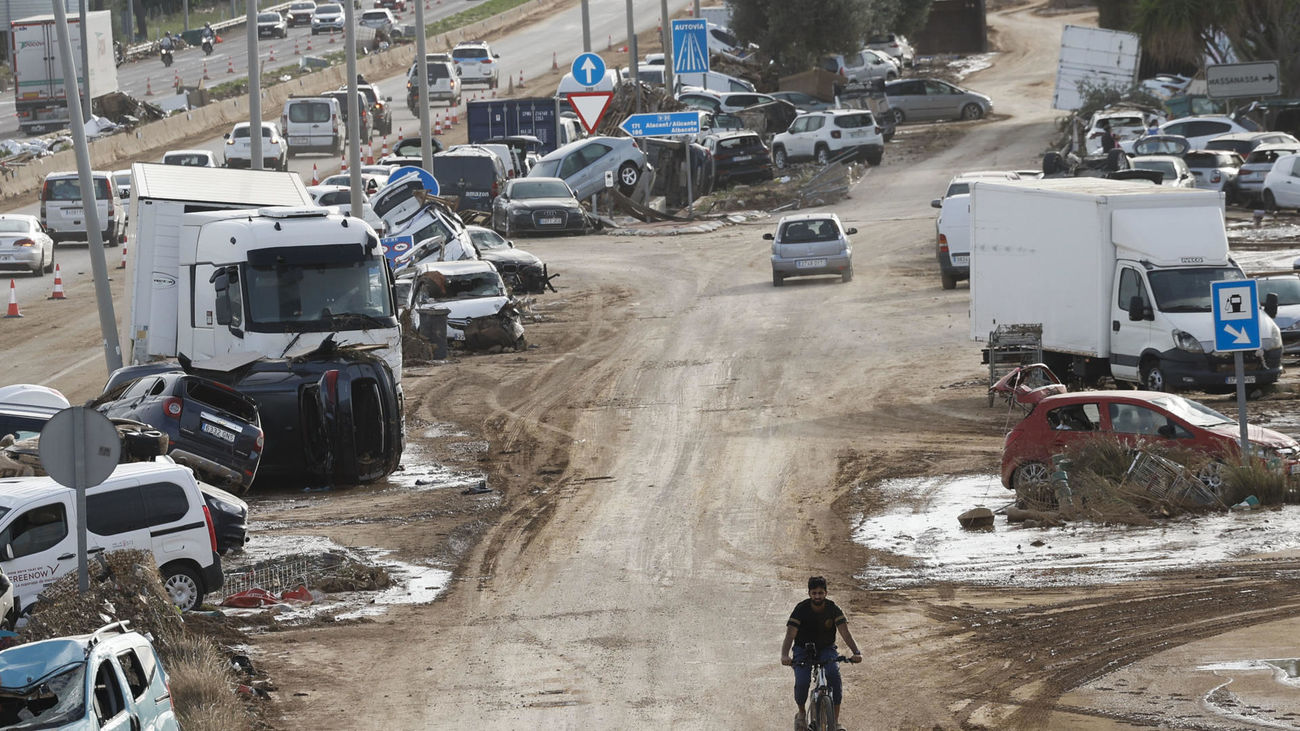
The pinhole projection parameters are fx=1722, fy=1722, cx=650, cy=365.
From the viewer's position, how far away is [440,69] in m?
68.8

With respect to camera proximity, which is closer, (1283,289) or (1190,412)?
(1190,412)

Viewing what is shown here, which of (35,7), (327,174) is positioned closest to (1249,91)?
(327,174)

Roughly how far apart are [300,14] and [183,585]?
8711cm

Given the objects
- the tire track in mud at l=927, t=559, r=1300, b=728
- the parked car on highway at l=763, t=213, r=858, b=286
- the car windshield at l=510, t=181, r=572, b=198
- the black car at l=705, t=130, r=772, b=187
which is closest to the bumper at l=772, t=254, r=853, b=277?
the parked car on highway at l=763, t=213, r=858, b=286

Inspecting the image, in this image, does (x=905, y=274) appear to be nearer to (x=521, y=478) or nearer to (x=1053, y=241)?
(x=1053, y=241)

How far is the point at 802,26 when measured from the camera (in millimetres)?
66125

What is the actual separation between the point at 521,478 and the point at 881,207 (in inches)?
1071

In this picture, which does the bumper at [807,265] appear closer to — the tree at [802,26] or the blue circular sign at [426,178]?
the blue circular sign at [426,178]

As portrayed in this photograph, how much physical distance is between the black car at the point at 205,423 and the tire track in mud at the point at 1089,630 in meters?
8.30

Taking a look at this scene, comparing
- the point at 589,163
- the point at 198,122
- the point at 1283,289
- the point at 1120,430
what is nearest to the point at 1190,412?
the point at 1120,430

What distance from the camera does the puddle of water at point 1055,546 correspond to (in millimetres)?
15266

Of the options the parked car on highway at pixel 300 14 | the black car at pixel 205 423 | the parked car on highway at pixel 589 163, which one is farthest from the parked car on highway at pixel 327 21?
the black car at pixel 205 423

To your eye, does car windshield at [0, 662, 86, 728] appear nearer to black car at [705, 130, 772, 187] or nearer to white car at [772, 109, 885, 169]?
black car at [705, 130, 772, 187]

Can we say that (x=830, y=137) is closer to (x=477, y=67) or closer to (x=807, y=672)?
(x=477, y=67)
